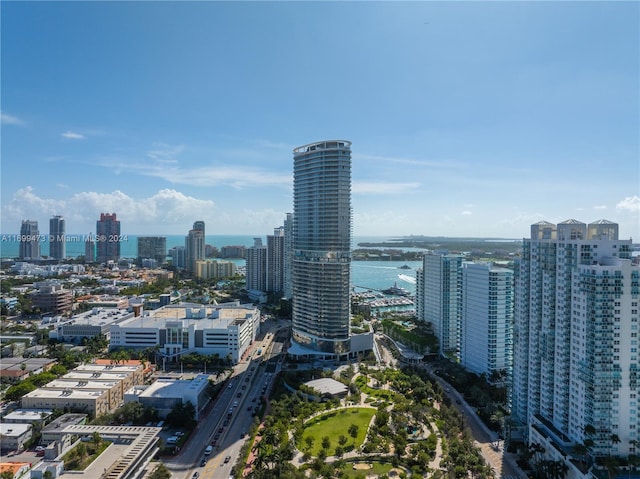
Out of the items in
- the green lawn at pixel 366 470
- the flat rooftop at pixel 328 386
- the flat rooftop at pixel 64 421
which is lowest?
the green lawn at pixel 366 470

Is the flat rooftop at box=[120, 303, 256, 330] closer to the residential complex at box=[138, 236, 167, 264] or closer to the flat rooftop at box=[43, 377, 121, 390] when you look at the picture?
the flat rooftop at box=[43, 377, 121, 390]

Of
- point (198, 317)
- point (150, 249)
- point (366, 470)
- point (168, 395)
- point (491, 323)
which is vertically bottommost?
point (366, 470)

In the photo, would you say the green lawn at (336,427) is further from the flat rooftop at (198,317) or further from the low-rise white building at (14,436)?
the flat rooftop at (198,317)

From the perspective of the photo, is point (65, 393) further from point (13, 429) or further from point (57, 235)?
point (57, 235)

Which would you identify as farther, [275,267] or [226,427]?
[275,267]

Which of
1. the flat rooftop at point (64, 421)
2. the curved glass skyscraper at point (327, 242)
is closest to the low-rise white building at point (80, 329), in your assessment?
the flat rooftop at point (64, 421)

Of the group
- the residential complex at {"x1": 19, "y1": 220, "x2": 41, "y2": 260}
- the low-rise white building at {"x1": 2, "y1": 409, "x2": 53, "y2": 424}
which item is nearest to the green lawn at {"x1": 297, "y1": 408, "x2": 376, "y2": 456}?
the low-rise white building at {"x1": 2, "y1": 409, "x2": 53, "y2": 424}

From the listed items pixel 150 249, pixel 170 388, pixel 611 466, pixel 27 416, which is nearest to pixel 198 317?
pixel 170 388
